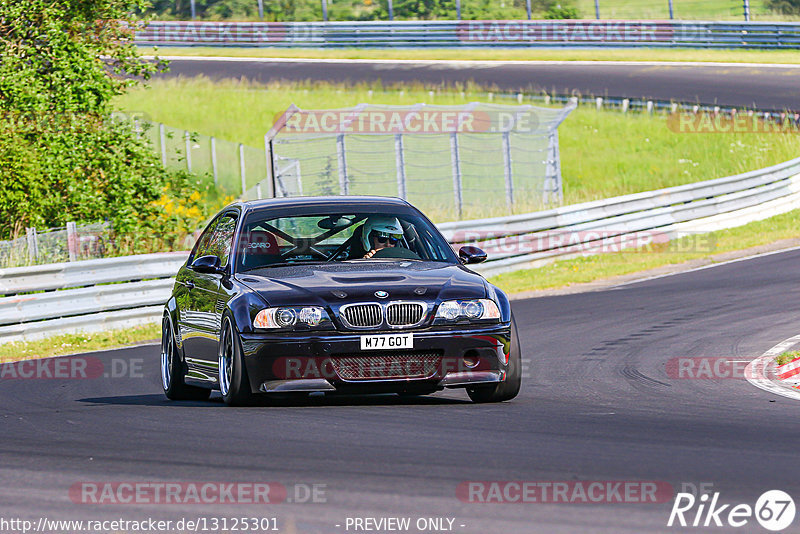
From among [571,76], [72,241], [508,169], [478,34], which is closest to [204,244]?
[72,241]

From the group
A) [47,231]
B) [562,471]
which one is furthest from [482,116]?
[562,471]

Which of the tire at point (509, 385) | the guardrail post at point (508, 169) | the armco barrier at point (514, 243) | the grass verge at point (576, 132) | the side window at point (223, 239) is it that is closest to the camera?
the tire at point (509, 385)

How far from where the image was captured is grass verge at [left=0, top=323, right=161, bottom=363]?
15711mm

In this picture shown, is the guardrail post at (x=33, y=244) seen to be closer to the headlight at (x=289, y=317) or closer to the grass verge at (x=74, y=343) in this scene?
the grass verge at (x=74, y=343)

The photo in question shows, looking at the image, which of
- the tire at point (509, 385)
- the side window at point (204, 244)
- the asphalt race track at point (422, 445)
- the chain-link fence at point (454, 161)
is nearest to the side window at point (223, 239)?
the side window at point (204, 244)

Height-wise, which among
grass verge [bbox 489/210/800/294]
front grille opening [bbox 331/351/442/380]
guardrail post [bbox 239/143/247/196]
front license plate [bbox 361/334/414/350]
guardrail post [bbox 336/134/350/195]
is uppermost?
A: front license plate [bbox 361/334/414/350]

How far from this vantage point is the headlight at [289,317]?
8.81 metres

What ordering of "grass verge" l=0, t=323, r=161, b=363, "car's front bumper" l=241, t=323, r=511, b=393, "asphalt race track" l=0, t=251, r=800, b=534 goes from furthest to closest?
"grass verge" l=0, t=323, r=161, b=363 < "car's front bumper" l=241, t=323, r=511, b=393 < "asphalt race track" l=0, t=251, r=800, b=534

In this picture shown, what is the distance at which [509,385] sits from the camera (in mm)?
9383

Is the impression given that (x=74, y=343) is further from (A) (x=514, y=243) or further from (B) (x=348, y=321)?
(A) (x=514, y=243)

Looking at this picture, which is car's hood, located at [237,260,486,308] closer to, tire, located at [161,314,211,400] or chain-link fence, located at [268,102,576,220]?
tire, located at [161,314,211,400]

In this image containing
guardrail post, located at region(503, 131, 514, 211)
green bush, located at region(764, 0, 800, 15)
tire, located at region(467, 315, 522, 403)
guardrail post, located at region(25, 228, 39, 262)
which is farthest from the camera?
green bush, located at region(764, 0, 800, 15)

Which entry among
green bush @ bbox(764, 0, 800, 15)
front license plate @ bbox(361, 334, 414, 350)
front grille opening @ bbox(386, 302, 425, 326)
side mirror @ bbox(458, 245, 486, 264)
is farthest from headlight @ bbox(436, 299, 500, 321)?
green bush @ bbox(764, 0, 800, 15)

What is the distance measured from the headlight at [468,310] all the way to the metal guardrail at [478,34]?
126 ft
